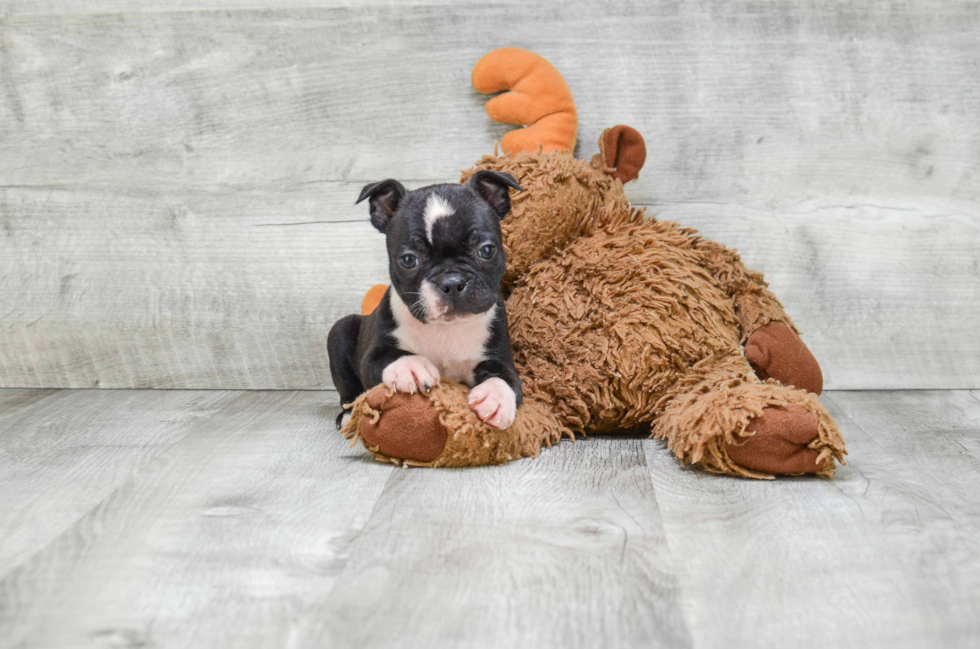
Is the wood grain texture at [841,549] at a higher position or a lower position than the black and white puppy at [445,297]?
lower

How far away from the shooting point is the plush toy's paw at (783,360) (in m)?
2.20

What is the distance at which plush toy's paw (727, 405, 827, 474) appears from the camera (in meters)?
1.79

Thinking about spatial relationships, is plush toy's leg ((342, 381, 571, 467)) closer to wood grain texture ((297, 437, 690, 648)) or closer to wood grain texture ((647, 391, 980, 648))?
wood grain texture ((297, 437, 690, 648))

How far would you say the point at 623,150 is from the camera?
2426 mm

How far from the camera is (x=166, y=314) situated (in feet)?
9.58

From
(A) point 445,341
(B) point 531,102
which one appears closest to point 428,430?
(A) point 445,341

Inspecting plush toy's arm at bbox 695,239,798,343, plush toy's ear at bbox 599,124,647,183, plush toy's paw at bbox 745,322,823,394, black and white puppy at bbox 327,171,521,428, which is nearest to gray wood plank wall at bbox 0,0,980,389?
plush toy's ear at bbox 599,124,647,183

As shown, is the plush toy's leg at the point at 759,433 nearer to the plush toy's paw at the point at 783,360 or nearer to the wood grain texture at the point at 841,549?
the wood grain texture at the point at 841,549

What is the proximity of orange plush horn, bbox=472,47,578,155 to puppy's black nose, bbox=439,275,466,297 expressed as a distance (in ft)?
2.29

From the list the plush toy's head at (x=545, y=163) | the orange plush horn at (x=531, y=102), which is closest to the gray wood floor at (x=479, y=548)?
the plush toy's head at (x=545, y=163)

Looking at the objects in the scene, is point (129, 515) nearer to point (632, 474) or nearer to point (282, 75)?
point (632, 474)

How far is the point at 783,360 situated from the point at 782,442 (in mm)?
456

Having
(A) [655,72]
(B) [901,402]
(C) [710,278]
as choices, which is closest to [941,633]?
(C) [710,278]

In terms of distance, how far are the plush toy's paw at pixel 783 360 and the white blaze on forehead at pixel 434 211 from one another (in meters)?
0.91
